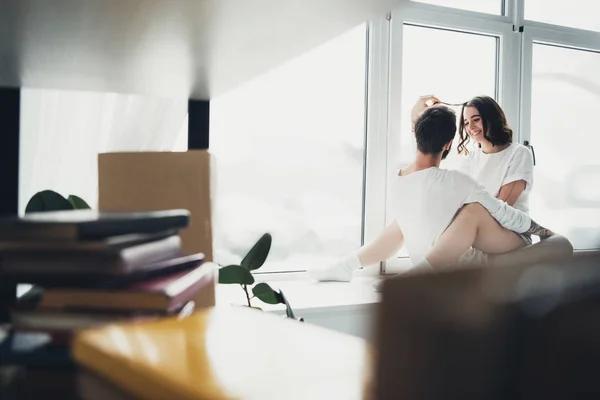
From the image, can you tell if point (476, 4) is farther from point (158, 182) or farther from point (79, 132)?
point (158, 182)

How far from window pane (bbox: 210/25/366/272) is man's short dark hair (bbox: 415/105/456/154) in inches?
12.6

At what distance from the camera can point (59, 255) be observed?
444mm

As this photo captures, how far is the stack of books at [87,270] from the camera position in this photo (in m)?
0.43

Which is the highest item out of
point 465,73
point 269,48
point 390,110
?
point 465,73

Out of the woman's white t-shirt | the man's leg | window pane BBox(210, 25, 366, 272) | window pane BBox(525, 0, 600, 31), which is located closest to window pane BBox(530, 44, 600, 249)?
window pane BBox(525, 0, 600, 31)

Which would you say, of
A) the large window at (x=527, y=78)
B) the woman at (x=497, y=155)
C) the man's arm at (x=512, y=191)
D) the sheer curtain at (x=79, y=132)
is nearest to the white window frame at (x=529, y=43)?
the large window at (x=527, y=78)

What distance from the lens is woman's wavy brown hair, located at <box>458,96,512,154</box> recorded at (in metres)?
2.67

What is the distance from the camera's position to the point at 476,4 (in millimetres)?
2941

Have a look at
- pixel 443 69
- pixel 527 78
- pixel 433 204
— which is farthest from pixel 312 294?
pixel 527 78

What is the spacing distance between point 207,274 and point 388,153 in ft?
7.03

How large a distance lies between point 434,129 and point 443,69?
552 millimetres

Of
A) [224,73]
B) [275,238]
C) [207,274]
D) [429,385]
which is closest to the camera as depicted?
[429,385]

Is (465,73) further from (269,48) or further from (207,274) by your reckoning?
(207,274)

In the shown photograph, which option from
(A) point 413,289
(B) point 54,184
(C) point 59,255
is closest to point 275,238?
(B) point 54,184
